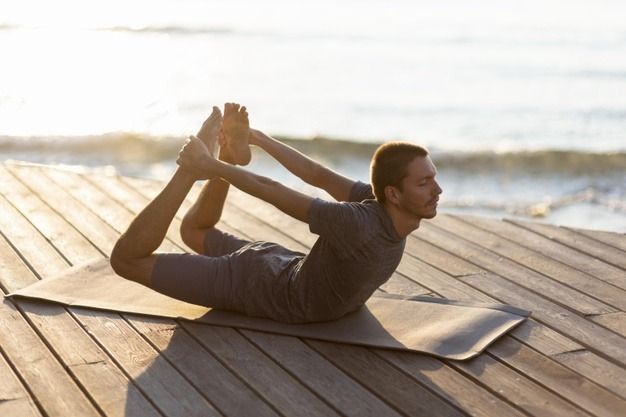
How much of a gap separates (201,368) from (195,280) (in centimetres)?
45

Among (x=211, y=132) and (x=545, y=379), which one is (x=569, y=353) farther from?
(x=211, y=132)

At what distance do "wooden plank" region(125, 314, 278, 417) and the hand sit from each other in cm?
53

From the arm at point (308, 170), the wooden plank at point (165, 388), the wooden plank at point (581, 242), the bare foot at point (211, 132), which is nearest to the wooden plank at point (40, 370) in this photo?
the wooden plank at point (165, 388)

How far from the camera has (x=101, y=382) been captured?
2943mm

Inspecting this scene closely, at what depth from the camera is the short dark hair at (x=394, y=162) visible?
10.3ft

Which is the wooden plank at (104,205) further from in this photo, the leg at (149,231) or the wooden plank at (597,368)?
the wooden plank at (597,368)

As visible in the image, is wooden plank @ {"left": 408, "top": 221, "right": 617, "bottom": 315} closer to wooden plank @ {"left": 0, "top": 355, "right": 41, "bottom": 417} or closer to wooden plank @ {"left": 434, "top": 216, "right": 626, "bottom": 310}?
wooden plank @ {"left": 434, "top": 216, "right": 626, "bottom": 310}

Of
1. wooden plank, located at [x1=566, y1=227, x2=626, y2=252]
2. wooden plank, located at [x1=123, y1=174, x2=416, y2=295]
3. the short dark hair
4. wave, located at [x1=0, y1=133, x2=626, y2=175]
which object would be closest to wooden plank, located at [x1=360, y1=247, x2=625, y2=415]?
the short dark hair

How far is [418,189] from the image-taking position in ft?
10.3

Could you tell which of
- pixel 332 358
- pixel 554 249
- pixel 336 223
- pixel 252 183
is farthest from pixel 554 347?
pixel 554 249

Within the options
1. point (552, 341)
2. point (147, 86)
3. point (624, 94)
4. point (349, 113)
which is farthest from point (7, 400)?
point (624, 94)

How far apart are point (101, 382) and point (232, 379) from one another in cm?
38

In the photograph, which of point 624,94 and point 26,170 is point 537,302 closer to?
point 26,170

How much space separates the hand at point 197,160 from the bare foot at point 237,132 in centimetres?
32
